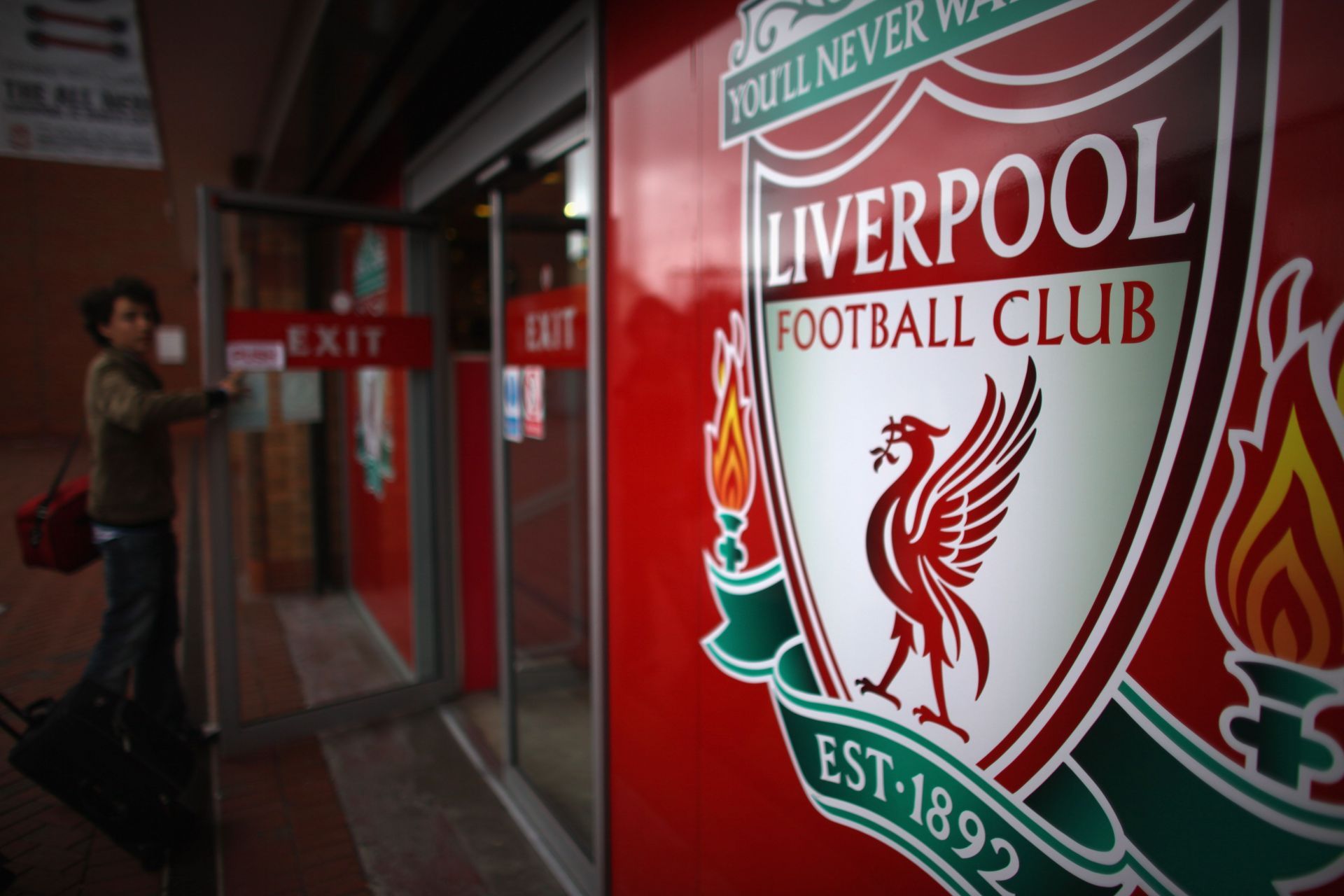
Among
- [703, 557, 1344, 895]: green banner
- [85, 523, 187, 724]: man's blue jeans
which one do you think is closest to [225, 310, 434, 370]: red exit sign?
[85, 523, 187, 724]: man's blue jeans

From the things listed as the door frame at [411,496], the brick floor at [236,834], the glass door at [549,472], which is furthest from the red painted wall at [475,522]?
the brick floor at [236,834]

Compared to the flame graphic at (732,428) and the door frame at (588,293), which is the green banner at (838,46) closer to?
the flame graphic at (732,428)

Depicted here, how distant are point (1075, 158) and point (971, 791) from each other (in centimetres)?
100

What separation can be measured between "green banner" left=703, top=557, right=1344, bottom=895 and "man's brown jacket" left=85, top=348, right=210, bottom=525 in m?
2.59

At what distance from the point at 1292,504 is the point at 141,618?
3721 millimetres

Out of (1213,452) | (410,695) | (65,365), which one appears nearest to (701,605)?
(1213,452)

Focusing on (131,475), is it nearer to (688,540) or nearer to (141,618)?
(141,618)

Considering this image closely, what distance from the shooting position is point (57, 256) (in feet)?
41.8

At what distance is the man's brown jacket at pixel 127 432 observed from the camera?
10.1ft

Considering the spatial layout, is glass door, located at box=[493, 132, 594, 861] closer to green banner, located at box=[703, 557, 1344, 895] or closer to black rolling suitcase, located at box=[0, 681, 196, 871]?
green banner, located at box=[703, 557, 1344, 895]

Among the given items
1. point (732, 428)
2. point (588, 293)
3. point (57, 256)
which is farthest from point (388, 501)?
point (57, 256)

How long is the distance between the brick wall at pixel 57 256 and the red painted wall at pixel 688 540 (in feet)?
32.2

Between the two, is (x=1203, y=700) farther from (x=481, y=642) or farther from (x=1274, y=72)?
(x=481, y=642)

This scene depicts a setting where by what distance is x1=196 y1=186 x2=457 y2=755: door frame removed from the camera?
329cm
